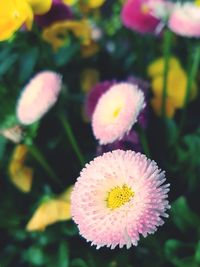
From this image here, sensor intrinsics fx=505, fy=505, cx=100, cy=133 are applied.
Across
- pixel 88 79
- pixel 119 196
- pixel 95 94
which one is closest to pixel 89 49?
pixel 88 79

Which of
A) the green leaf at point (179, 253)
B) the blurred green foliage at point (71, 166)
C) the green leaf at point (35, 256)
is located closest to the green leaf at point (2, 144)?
the blurred green foliage at point (71, 166)

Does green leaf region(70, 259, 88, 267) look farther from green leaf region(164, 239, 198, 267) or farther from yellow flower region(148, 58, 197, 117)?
yellow flower region(148, 58, 197, 117)

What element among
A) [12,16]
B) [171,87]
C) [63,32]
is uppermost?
[12,16]

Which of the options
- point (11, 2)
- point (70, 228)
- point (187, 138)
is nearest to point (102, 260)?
point (70, 228)

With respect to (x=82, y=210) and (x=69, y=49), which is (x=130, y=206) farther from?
(x=69, y=49)

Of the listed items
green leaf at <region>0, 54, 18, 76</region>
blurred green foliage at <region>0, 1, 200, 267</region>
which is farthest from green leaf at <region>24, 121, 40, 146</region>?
green leaf at <region>0, 54, 18, 76</region>

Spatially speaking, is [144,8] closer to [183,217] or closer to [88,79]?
[88,79]

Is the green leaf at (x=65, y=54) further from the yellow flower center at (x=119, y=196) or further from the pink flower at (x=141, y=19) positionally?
the yellow flower center at (x=119, y=196)
